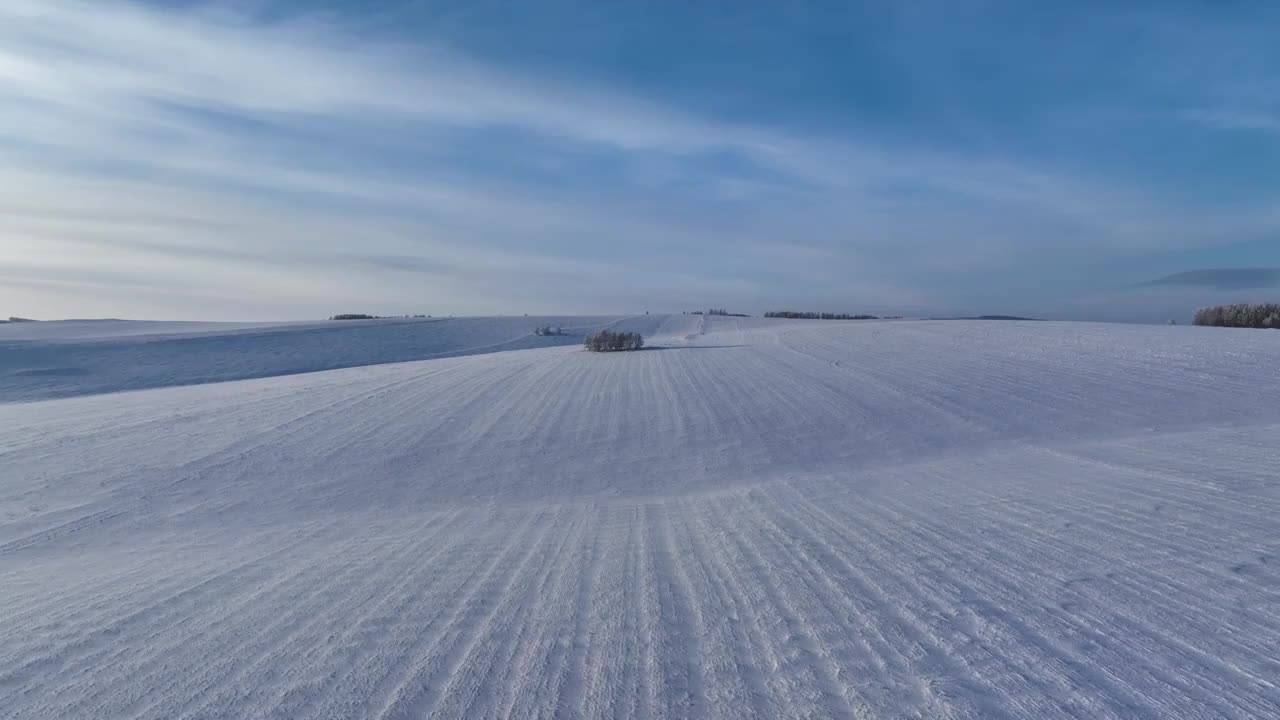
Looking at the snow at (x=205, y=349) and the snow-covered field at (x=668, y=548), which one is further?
the snow at (x=205, y=349)

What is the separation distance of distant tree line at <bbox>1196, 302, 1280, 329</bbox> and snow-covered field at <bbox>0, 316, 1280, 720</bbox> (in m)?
10.0

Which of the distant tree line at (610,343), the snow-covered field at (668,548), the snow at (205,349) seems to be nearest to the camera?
the snow-covered field at (668,548)

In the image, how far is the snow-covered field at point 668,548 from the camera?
3.34 meters

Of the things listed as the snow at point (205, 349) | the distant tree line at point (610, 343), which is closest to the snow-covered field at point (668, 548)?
the distant tree line at point (610, 343)

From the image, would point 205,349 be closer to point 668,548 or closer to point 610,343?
point 610,343

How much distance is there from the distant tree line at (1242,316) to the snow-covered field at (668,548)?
33.0 ft

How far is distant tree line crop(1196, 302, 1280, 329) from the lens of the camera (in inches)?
882

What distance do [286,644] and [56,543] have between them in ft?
14.9

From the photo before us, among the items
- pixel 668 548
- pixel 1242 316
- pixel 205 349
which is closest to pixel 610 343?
pixel 205 349

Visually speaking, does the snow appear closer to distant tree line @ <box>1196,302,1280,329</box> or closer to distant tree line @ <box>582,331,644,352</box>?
distant tree line @ <box>582,331,644,352</box>

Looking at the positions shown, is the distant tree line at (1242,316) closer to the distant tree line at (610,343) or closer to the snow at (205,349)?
the distant tree line at (610,343)

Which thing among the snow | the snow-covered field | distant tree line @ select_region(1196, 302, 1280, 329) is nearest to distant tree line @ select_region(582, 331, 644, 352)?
the snow-covered field

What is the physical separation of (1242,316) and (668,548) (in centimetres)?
2489

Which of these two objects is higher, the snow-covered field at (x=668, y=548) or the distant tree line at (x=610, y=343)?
the distant tree line at (x=610, y=343)
